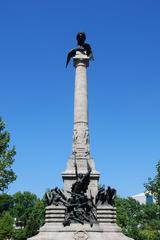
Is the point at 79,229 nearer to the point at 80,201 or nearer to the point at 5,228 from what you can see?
the point at 80,201

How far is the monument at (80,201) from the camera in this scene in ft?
79.9

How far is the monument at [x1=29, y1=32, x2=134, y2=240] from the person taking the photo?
79.9ft

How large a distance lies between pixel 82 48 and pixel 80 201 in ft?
42.3

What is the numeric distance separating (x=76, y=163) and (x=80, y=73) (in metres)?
7.18

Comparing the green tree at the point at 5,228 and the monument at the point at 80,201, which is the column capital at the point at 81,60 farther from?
the green tree at the point at 5,228

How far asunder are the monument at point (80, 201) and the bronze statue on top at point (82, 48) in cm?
270

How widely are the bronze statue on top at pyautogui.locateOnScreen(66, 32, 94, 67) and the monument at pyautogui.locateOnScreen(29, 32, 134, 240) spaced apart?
106 inches

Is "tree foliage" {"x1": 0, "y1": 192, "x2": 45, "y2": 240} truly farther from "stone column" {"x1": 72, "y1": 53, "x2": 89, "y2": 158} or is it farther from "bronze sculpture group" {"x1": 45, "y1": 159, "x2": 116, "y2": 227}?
"bronze sculpture group" {"x1": 45, "y1": 159, "x2": 116, "y2": 227}

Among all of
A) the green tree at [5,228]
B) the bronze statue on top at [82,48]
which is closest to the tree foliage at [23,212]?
the green tree at [5,228]

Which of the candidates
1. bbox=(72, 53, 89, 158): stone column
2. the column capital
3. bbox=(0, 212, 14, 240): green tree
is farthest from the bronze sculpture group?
bbox=(0, 212, 14, 240): green tree

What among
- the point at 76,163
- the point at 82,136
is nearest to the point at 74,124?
the point at 82,136

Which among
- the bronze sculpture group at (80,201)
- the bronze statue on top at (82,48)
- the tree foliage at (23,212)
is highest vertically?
the bronze statue on top at (82,48)

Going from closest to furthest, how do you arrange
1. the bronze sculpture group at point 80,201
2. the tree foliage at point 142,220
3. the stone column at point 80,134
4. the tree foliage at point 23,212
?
the bronze sculpture group at point 80,201 → the stone column at point 80,134 → the tree foliage at point 23,212 → the tree foliage at point 142,220

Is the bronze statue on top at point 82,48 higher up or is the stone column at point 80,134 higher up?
the bronze statue on top at point 82,48
